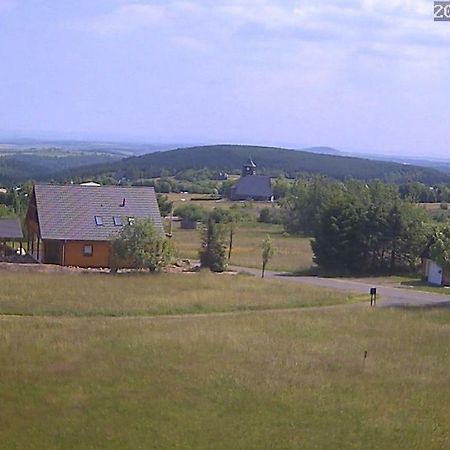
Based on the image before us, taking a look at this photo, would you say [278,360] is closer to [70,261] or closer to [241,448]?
[241,448]

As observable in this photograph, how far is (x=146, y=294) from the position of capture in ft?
113

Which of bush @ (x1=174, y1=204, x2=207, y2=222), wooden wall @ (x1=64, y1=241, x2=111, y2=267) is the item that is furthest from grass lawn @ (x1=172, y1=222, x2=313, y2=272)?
wooden wall @ (x1=64, y1=241, x2=111, y2=267)

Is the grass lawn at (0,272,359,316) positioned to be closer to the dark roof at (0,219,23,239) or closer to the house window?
the house window

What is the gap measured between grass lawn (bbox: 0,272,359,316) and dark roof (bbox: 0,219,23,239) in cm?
970

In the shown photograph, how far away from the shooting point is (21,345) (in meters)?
24.9

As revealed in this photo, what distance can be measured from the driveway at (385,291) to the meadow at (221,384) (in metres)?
6.24

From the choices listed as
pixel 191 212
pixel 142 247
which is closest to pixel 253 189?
pixel 191 212

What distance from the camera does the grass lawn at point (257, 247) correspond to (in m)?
56.4

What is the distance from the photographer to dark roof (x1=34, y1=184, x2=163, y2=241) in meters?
46.0

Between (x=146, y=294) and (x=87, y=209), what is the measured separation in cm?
1435

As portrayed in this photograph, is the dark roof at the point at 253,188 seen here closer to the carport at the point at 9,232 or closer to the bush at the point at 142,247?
the carport at the point at 9,232

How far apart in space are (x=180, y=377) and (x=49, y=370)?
3.52 metres

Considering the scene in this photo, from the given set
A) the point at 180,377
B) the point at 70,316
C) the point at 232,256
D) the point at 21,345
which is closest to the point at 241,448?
the point at 180,377

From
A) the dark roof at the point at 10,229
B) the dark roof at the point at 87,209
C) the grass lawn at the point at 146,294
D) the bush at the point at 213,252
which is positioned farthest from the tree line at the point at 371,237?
the dark roof at the point at 10,229
